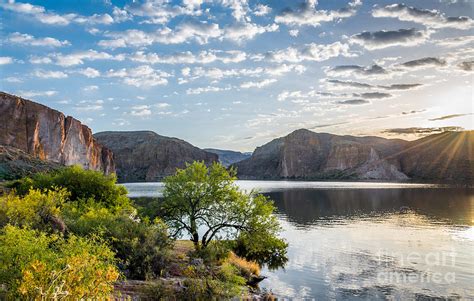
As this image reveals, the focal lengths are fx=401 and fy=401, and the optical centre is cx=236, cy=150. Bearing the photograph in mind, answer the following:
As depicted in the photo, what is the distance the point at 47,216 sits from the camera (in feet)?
90.1

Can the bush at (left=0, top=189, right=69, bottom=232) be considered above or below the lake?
above

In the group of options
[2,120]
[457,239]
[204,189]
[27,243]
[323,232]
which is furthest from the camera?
[2,120]

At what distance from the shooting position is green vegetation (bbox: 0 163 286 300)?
508 inches

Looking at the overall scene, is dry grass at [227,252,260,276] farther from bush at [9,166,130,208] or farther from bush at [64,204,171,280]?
bush at [9,166,130,208]

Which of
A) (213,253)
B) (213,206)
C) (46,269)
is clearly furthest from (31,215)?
(213,206)

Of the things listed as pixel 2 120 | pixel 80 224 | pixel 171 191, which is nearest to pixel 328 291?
pixel 171 191

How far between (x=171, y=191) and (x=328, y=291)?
17.9m

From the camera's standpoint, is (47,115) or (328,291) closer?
(328,291)

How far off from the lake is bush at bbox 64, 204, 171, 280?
10530 millimetres

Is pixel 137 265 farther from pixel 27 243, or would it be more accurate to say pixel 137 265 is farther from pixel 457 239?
pixel 457 239

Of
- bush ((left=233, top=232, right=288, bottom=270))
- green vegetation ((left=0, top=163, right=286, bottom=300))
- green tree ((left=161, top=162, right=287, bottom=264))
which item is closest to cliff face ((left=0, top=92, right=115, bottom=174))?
green vegetation ((left=0, top=163, right=286, bottom=300))

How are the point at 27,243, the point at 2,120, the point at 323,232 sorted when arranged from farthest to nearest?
1. the point at 2,120
2. the point at 323,232
3. the point at 27,243

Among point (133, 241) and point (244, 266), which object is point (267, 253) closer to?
point (244, 266)

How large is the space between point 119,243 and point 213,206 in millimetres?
13145
